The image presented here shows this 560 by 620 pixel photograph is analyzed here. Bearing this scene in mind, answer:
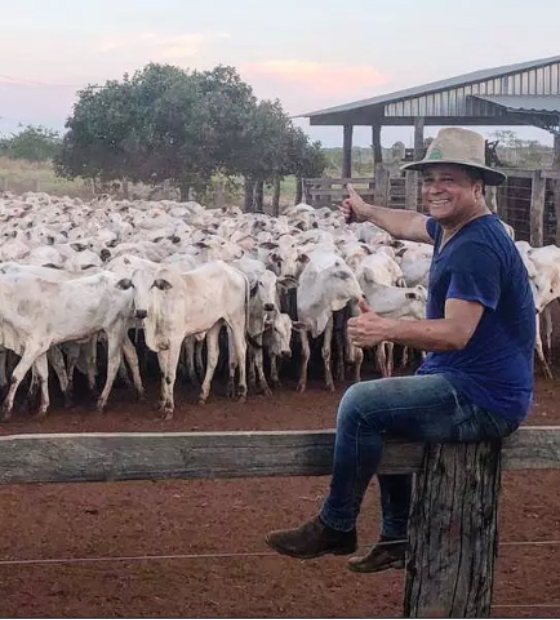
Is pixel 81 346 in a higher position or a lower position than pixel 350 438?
lower

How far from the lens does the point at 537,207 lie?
1977 cm

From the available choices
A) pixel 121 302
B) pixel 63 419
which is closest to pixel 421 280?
pixel 121 302

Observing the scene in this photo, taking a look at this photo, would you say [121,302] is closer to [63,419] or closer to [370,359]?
[63,419]

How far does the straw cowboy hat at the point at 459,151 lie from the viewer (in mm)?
4152

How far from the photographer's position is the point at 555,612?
6008 mm

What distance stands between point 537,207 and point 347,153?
1573 centimetres

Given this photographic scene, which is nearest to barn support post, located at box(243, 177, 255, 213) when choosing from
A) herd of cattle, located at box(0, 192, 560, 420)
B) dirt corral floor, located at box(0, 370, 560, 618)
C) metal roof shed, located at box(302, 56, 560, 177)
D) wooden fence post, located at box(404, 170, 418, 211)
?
metal roof shed, located at box(302, 56, 560, 177)

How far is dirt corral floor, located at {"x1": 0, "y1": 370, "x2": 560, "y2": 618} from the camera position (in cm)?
618

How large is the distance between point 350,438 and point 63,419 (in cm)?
816

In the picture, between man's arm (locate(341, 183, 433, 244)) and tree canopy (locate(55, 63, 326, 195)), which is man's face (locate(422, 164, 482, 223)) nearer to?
man's arm (locate(341, 183, 433, 244))

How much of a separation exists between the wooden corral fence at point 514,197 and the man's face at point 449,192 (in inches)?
606

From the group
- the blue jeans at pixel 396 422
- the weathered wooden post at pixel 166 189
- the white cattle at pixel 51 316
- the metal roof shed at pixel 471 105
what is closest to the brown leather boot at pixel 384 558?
the blue jeans at pixel 396 422

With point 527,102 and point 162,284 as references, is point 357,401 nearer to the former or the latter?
point 162,284

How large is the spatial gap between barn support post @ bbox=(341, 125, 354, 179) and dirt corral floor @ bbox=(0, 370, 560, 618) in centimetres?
2547
